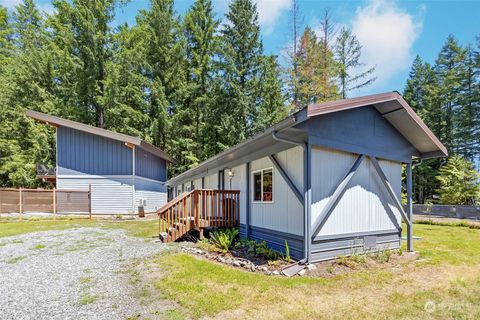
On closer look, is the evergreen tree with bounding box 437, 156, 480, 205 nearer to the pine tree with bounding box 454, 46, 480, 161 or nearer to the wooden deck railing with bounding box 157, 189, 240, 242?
the pine tree with bounding box 454, 46, 480, 161

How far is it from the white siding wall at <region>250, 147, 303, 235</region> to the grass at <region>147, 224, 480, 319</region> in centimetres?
158

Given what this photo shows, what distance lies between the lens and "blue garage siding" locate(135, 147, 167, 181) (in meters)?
18.3

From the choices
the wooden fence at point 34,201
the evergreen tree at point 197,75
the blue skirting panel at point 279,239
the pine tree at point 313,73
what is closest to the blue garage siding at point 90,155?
the wooden fence at point 34,201

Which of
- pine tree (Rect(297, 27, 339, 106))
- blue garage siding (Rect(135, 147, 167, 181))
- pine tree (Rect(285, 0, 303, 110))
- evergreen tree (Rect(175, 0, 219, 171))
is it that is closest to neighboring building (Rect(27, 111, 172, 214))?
blue garage siding (Rect(135, 147, 167, 181))

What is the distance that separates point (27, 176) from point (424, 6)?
92.9 feet

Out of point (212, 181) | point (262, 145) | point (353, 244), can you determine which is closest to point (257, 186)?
point (262, 145)

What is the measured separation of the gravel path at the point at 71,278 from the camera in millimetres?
4066

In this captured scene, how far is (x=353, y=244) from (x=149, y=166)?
54.6 ft

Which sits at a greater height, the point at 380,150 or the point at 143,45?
the point at 143,45

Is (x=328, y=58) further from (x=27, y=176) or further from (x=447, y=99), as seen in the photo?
(x=27, y=176)

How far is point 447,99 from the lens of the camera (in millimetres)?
28062

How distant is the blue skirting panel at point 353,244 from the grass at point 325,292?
30.2 inches

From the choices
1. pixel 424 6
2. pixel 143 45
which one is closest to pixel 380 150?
pixel 424 6

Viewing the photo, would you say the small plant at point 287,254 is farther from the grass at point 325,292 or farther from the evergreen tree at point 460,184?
the evergreen tree at point 460,184
